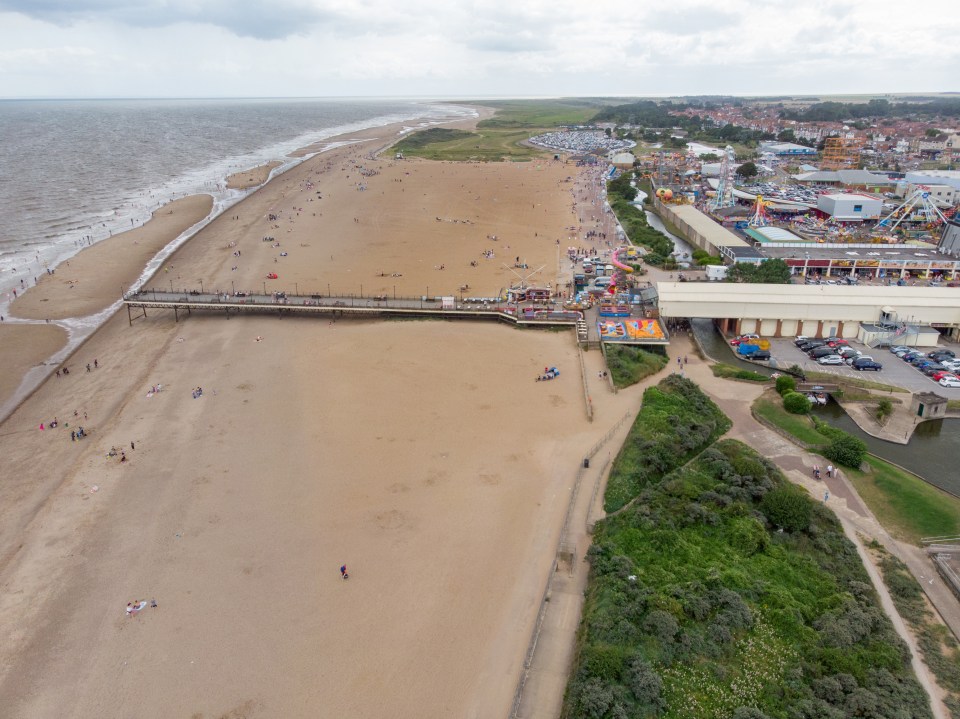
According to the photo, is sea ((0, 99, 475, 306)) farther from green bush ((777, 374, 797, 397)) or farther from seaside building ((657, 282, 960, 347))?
green bush ((777, 374, 797, 397))

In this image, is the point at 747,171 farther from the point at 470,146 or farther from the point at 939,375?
the point at 939,375

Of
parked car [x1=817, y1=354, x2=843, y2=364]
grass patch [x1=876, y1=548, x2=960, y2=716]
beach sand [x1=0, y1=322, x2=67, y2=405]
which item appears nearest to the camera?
grass patch [x1=876, y1=548, x2=960, y2=716]

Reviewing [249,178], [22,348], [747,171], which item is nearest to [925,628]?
[22,348]

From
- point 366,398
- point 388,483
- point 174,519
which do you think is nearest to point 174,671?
point 174,519

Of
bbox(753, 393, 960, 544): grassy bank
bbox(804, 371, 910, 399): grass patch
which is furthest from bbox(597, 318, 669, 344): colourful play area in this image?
bbox(753, 393, 960, 544): grassy bank

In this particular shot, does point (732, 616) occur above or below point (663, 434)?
below

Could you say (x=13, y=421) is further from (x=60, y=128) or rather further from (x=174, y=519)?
(x=60, y=128)

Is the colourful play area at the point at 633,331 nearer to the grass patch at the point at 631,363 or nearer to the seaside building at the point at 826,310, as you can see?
the grass patch at the point at 631,363
